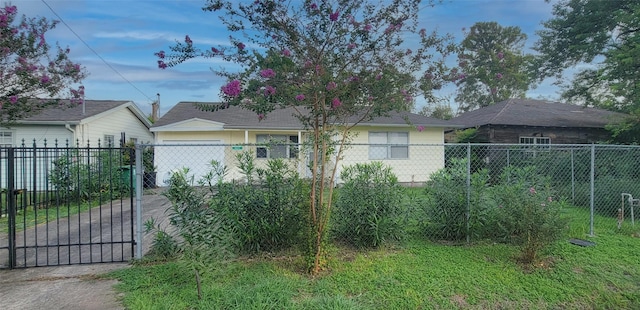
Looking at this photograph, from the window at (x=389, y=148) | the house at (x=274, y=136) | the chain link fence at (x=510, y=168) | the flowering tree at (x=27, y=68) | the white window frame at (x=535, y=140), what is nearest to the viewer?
the chain link fence at (x=510, y=168)

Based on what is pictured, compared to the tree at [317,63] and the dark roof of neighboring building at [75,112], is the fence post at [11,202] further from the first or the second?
the dark roof of neighboring building at [75,112]

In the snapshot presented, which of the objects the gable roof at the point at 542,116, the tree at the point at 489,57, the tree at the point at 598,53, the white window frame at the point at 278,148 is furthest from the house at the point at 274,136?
the tree at the point at 489,57

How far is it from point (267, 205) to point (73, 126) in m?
10.8

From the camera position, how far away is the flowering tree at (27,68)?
5746 mm

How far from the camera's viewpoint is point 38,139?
11469mm

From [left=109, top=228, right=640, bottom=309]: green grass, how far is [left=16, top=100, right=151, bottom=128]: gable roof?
8558mm

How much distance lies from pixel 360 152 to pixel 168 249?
28.9ft

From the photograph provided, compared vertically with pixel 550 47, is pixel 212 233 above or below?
below

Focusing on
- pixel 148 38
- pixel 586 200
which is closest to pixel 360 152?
pixel 586 200

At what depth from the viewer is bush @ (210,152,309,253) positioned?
4176 mm

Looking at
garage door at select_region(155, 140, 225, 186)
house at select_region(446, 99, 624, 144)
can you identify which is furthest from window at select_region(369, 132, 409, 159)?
garage door at select_region(155, 140, 225, 186)

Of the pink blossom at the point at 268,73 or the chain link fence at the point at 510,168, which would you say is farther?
the chain link fence at the point at 510,168

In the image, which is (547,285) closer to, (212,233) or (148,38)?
(212,233)

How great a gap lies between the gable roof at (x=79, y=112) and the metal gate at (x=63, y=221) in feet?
6.36
